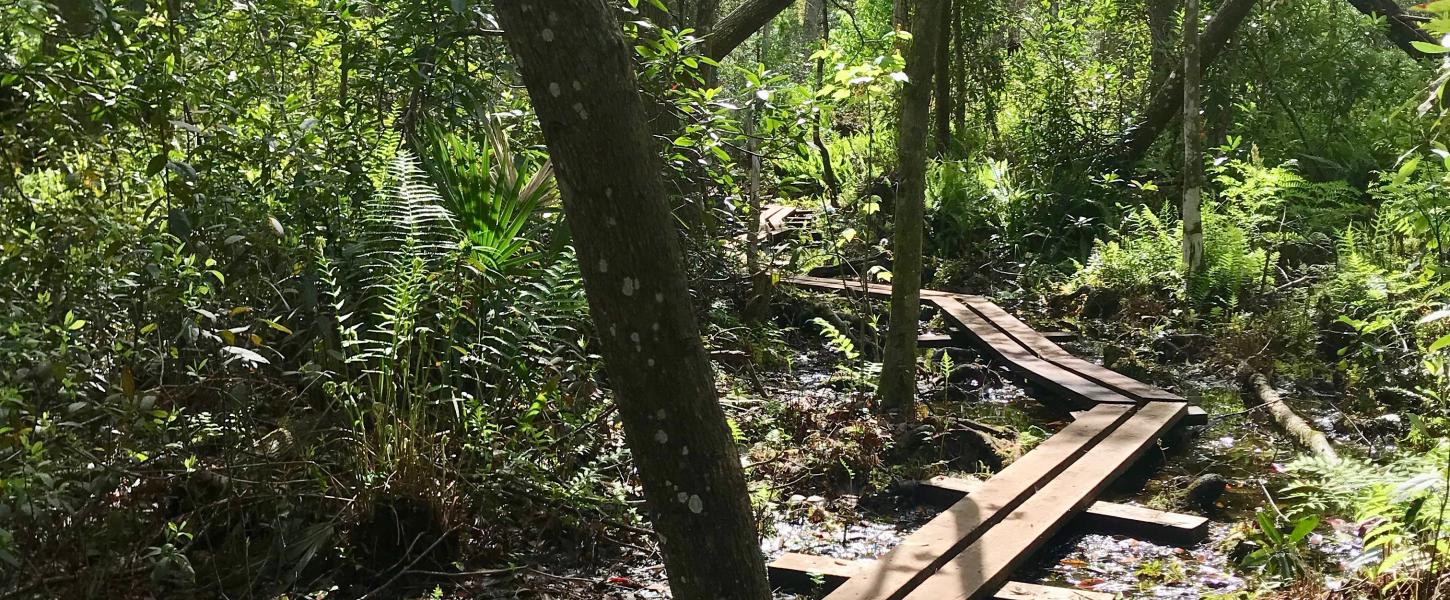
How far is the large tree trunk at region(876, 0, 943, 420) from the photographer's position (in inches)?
245

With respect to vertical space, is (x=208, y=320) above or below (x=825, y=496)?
above

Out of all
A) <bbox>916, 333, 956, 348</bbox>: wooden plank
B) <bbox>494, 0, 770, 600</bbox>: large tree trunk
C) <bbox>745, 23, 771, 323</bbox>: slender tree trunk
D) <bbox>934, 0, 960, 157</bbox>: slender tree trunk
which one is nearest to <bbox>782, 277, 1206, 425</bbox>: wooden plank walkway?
<bbox>916, 333, 956, 348</bbox>: wooden plank

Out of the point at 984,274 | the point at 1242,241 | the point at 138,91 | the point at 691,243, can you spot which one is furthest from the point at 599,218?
the point at 984,274

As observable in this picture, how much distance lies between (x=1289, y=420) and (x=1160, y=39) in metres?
7.37

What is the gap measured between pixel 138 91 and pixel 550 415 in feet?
7.72

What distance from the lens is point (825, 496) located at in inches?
221

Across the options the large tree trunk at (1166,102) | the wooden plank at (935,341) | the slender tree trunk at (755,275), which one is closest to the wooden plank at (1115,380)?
the wooden plank at (935,341)

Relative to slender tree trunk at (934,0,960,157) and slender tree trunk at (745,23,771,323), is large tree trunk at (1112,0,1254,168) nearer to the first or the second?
slender tree trunk at (934,0,960,157)

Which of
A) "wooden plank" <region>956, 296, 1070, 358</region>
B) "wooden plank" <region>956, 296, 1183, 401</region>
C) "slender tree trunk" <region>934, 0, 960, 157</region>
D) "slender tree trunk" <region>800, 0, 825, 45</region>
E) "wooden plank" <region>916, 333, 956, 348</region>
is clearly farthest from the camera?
"slender tree trunk" <region>800, 0, 825, 45</region>

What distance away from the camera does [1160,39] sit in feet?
41.1

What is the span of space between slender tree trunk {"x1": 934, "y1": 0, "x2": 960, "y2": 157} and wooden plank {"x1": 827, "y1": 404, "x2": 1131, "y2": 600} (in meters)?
7.54

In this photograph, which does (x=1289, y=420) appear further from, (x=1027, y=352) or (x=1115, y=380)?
(x=1027, y=352)

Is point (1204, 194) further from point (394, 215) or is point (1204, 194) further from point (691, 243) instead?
point (394, 215)

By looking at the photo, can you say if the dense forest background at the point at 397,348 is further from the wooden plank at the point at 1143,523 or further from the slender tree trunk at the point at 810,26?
the slender tree trunk at the point at 810,26
